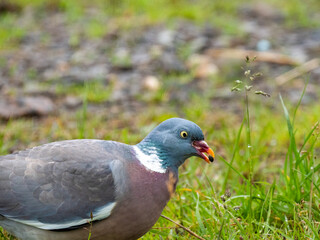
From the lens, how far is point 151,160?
3.01 m

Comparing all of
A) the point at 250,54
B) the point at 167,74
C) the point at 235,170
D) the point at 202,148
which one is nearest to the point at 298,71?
the point at 250,54

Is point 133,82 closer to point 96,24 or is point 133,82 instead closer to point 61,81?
point 61,81

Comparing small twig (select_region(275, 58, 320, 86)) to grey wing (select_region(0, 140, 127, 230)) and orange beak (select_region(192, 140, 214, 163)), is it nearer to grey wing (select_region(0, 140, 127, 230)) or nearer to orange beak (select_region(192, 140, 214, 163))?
orange beak (select_region(192, 140, 214, 163))

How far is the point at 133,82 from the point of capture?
6.55 m

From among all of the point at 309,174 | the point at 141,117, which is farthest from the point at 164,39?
the point at 309,174

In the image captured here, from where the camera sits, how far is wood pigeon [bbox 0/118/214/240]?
A: 285cm

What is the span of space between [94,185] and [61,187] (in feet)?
0.64

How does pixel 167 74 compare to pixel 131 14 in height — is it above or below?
below

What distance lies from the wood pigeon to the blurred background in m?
0.43

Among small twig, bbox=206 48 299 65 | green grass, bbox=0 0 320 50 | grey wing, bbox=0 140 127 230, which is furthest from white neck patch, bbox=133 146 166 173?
green grass, bbox=0 0 320 50

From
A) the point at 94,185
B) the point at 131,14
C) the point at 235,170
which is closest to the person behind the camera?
the point at 94,185

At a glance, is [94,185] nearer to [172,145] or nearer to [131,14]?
[172,145]

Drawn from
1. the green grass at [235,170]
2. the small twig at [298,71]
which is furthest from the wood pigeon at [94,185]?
the small twig at [298,71]

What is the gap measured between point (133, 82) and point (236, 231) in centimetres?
372
